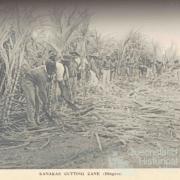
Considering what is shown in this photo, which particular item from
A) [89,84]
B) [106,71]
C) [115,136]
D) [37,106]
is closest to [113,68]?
[106,71]

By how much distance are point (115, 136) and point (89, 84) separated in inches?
16.2

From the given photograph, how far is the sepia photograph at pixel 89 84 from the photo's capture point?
9.79 feet

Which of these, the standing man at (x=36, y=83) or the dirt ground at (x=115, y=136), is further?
the standing man at (x=36, y=83)

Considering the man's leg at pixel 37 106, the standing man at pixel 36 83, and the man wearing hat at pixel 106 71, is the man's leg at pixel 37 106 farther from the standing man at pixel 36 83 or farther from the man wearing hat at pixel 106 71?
the man wearing hat at pixel 106 71

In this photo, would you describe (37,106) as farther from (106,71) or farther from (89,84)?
(106,71)

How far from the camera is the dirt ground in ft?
9.73

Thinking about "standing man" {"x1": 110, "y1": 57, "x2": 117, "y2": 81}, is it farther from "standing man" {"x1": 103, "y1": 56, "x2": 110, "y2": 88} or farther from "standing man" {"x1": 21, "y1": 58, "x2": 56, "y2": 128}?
"standing man" {"x1": 21, "y1": 58, "x2": 56, "y2": 128}

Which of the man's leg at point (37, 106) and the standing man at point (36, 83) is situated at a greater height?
the standing man at point (36, 83)

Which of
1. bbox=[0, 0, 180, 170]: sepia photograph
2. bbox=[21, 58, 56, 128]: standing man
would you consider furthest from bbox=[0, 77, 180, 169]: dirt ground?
bbox=[21, 58, 56, 128]: standing man

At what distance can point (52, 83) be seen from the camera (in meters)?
3.09

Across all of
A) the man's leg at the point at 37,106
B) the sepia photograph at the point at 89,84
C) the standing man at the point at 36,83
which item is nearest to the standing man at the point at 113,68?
the sepia photograph at the point at 89,84

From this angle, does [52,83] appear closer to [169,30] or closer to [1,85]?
[1,85]

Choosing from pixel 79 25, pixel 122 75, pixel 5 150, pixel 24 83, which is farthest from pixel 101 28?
pixel 5 150

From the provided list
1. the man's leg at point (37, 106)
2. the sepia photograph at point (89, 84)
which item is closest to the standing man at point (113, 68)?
the sepia photograph at point (89, 84)
